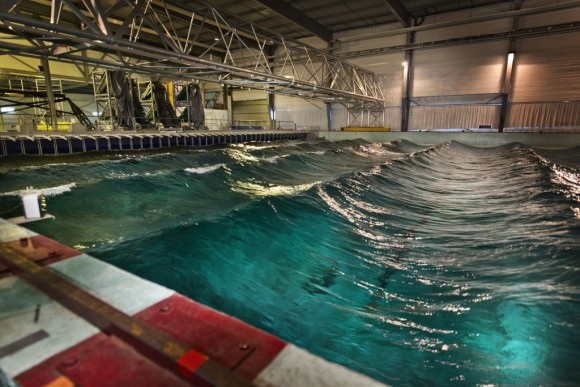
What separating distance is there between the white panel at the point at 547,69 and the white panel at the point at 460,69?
106 centimetres

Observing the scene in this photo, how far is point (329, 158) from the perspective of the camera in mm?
13305

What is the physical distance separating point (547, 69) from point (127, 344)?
24207 millimetres

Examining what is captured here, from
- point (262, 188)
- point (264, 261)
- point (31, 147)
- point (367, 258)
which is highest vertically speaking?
point (31, 147)

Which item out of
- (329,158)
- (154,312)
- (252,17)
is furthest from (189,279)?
(252,17)

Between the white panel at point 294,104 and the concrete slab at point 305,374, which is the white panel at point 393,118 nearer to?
the white panel at point 294,104

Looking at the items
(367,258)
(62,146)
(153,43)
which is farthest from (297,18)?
(367,258)

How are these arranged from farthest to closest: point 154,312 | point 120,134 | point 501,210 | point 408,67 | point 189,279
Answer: point 408,67 < point 120,134 < point 501,210 < point 189,279 < point 154,312

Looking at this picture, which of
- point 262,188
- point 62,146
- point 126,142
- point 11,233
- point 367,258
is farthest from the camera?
point 126,142

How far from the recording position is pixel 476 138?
19.4m

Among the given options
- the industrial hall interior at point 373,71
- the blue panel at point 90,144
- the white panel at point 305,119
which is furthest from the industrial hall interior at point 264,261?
the white panel at point 305,119

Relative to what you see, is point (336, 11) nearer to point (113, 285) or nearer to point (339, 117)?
point (339, 117)

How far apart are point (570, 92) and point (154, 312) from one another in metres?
24.0

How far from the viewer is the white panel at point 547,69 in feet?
57.3

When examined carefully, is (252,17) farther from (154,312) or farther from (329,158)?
(154,312)
